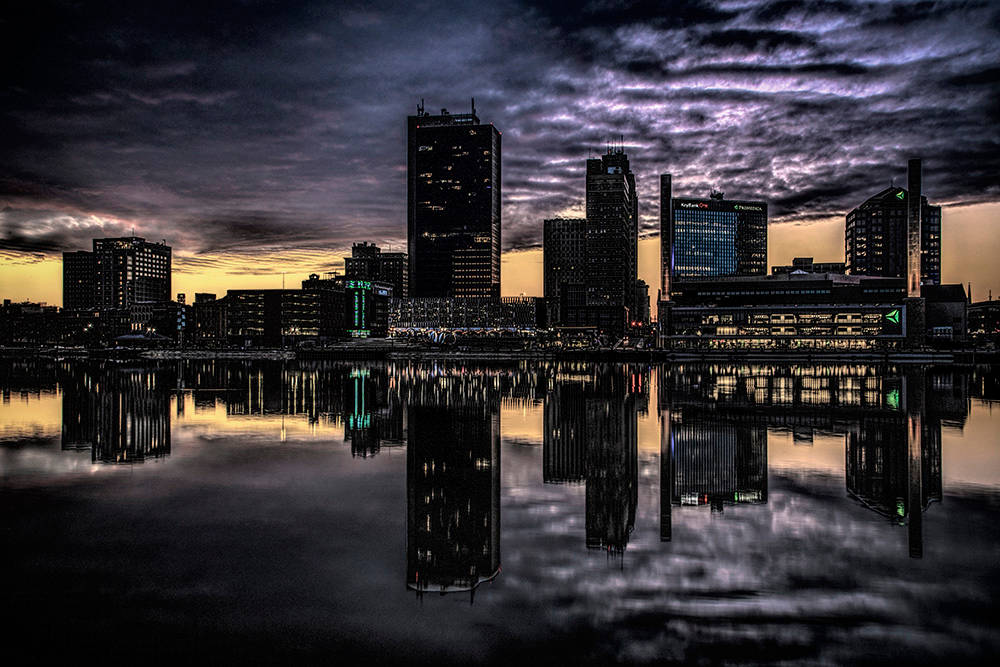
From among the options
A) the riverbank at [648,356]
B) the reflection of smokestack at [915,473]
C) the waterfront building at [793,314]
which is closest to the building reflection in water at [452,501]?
the reflection of smokestack at [915,473]

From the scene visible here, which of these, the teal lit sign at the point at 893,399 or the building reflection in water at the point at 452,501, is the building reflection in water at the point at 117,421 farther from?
the teal lit sign at the point at 893,399

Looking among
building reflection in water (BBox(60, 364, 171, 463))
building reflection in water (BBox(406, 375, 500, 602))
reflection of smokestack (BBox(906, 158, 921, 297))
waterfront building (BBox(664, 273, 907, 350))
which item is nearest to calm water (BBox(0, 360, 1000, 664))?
building reflection in water (BBox(406, 375, 500, 602))

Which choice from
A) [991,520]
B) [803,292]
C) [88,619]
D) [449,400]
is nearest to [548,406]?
[449,400]

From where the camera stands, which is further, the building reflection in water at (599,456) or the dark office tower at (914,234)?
the dark office tower at (914,234)

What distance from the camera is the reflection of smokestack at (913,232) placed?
17549 cm

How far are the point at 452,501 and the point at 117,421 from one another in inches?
1110

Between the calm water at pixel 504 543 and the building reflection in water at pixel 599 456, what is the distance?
0.54 feet

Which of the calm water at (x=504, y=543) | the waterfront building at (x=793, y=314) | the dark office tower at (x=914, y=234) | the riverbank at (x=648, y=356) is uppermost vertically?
the dark office tower at (x=914, y=234)

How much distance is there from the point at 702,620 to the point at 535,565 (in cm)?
374

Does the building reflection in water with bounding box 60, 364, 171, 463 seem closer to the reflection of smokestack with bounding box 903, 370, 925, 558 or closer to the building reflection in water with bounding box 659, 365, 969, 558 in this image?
Answer: the building reflection in water with bounding box 659, 365, 969, 558

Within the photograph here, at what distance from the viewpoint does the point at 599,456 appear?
88.1 feet

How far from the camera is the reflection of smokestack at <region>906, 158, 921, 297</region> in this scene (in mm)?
175488

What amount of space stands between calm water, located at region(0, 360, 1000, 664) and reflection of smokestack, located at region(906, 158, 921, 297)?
165 metres

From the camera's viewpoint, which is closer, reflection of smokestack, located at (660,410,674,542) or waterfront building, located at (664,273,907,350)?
reflection of smokestack, located at (660,410,674,542)
